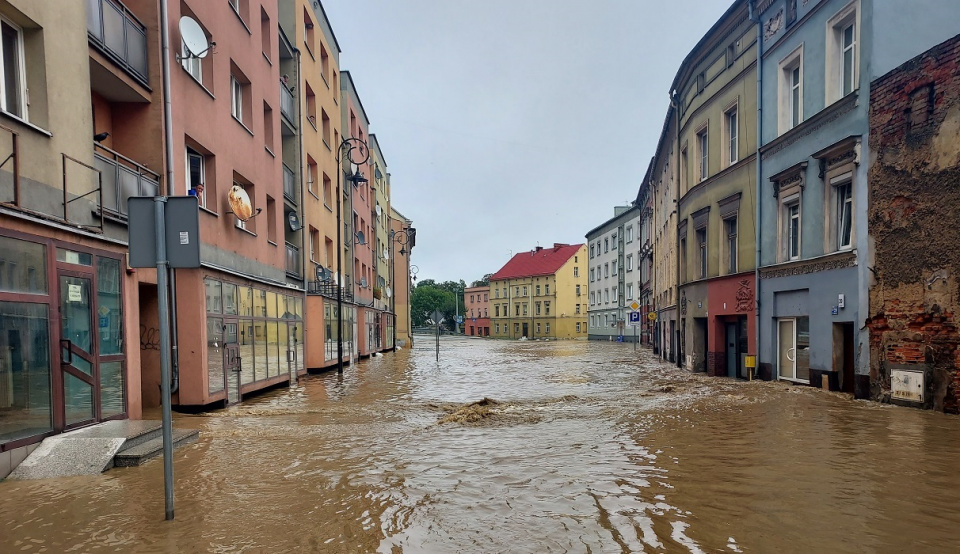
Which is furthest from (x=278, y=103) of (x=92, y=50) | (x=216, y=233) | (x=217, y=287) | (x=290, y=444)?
(x=290, y=444)

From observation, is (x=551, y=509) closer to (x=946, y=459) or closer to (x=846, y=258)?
(x=946, y=459)

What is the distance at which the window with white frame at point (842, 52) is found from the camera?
42.1ft

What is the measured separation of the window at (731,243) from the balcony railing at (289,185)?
572 inches

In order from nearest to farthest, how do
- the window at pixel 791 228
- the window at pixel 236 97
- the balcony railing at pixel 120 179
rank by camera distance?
the balcony railing at pixel 120 179, the window at pixel 236 97, the window at pixel 791 228

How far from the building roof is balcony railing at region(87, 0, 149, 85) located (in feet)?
235

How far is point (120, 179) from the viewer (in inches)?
361

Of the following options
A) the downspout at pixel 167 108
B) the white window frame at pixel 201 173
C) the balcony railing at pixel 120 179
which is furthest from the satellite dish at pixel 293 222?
the balcony railing at pixel 120 179

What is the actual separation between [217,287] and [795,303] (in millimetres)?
13827

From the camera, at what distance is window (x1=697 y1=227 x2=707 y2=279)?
21.1m

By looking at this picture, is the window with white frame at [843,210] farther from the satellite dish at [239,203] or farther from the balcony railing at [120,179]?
the balcony railing at [120,179]

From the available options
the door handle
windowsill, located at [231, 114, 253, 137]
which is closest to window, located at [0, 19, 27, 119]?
the door handle

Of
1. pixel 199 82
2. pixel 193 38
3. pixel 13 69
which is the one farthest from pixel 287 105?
pixel 13 69

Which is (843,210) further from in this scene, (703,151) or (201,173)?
(201,173)

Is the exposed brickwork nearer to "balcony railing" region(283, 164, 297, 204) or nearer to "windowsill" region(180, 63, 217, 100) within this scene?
"windowsill" region(180, 63, 217, 100)
